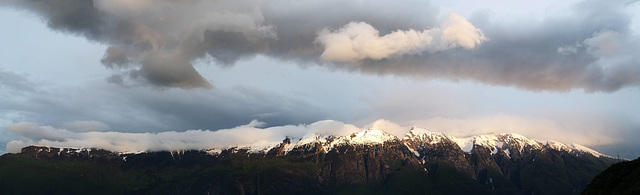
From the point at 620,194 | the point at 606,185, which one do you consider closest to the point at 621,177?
the point at 606,185

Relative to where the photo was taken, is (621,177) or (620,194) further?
(621,177)

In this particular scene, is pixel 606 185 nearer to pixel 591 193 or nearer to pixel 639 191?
pixel 591 193

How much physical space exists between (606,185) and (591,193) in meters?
5.09

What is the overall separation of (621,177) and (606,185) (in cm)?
440

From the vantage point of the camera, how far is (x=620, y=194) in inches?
4409

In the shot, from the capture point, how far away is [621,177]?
124125 millimetres

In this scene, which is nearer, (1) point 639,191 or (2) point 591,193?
(1) point 639,191

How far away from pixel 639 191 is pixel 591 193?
24183 millimetres

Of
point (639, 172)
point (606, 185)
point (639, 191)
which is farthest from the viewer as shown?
point (606, 185)

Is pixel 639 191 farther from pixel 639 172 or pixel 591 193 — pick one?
pixel 591 193

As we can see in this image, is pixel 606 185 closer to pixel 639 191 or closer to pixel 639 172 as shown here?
pixel 639 172

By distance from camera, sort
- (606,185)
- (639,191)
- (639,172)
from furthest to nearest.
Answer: (606,185)
(639,172)
(639,191)

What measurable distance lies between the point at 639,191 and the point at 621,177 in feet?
64.0

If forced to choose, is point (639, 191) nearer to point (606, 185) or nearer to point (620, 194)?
point (620, 194)
